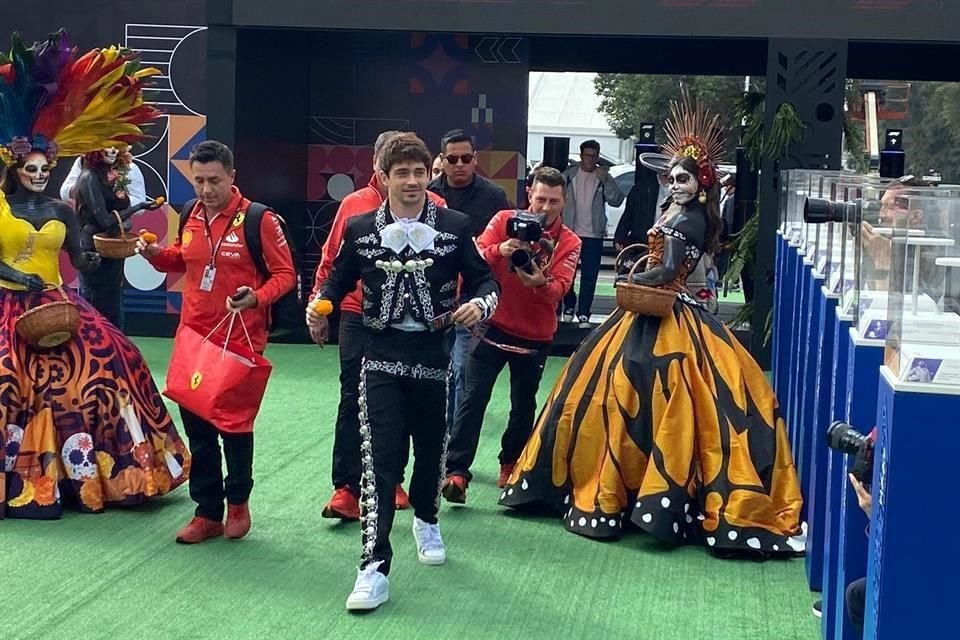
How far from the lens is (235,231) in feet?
20.9

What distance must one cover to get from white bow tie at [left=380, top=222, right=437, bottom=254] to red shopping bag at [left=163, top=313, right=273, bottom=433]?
1025mm

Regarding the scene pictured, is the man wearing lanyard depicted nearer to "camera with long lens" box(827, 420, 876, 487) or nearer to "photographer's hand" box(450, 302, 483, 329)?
"photographer's hand" box(450, 302, 483, 329)

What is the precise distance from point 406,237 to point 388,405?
639 mm

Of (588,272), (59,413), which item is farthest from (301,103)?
(59,413)

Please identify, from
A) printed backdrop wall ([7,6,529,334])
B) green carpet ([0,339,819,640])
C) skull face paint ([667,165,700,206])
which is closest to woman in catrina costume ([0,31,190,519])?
green carpet ([0,339,819,640])

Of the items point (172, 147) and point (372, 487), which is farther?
point (172, 147)

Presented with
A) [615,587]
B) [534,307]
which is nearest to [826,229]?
[534,307]

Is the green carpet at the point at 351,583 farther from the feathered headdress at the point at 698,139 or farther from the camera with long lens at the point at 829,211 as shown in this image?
the feathered headdress at the point at 698,139

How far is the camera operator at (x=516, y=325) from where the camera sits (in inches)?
283

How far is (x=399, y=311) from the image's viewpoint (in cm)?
557

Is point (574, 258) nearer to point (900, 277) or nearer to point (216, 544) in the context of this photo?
point (216, 544)

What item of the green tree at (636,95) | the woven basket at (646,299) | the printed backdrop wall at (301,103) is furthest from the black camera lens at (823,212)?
the green tree at (636,95)

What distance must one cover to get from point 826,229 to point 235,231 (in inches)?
103

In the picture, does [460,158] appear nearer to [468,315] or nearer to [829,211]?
[468,315]
